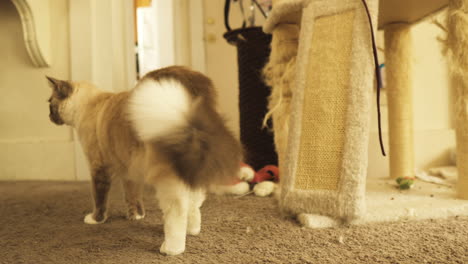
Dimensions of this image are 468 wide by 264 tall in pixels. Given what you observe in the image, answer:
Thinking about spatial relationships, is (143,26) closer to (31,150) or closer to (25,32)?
(25,32)

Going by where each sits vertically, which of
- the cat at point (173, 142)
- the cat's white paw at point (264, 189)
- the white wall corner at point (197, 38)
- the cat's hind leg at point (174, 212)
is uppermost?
the white wall corner at point (197, 38)

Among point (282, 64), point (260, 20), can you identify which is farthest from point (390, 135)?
point (260, 20)

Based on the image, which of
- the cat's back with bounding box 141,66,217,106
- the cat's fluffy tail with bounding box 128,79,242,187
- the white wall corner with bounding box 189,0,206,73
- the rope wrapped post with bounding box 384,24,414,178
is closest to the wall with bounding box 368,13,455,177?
the rope wrapped post with bounding box 384,24,414,178

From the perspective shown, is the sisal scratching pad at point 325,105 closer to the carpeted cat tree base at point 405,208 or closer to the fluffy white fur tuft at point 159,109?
the carpeted cat tree base at point 405,208

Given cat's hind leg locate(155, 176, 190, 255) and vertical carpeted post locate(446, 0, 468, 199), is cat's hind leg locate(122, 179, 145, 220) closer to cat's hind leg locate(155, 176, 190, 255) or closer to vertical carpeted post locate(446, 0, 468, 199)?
cat's hind leg locate(155, 176, 190, 255)

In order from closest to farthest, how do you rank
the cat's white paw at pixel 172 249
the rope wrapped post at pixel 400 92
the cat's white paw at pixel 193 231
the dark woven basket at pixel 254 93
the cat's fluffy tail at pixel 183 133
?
the cat's fluffy tail at pixel 183 133 → the cat's white paw at pixel 172 249 → the cat's white paw at pixel 193 231 → the rope wrapped post at pixel 400 92 → the dark woven basket at pixel 254 93

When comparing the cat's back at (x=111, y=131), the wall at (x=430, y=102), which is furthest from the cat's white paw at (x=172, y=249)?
the wall at (x=430, y=102)

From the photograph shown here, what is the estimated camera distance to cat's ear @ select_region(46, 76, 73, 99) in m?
1.16

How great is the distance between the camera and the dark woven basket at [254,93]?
1696mm

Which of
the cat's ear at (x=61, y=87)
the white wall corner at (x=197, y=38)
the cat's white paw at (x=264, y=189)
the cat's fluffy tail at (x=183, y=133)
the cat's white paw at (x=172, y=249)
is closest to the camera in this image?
the cat's fluffy tail at (x=183, y=133)

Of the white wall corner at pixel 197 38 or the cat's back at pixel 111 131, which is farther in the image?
the white wall corner at pixel 197 38

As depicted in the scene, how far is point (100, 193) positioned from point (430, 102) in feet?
5.66

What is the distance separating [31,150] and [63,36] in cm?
66

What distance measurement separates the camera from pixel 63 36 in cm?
197
